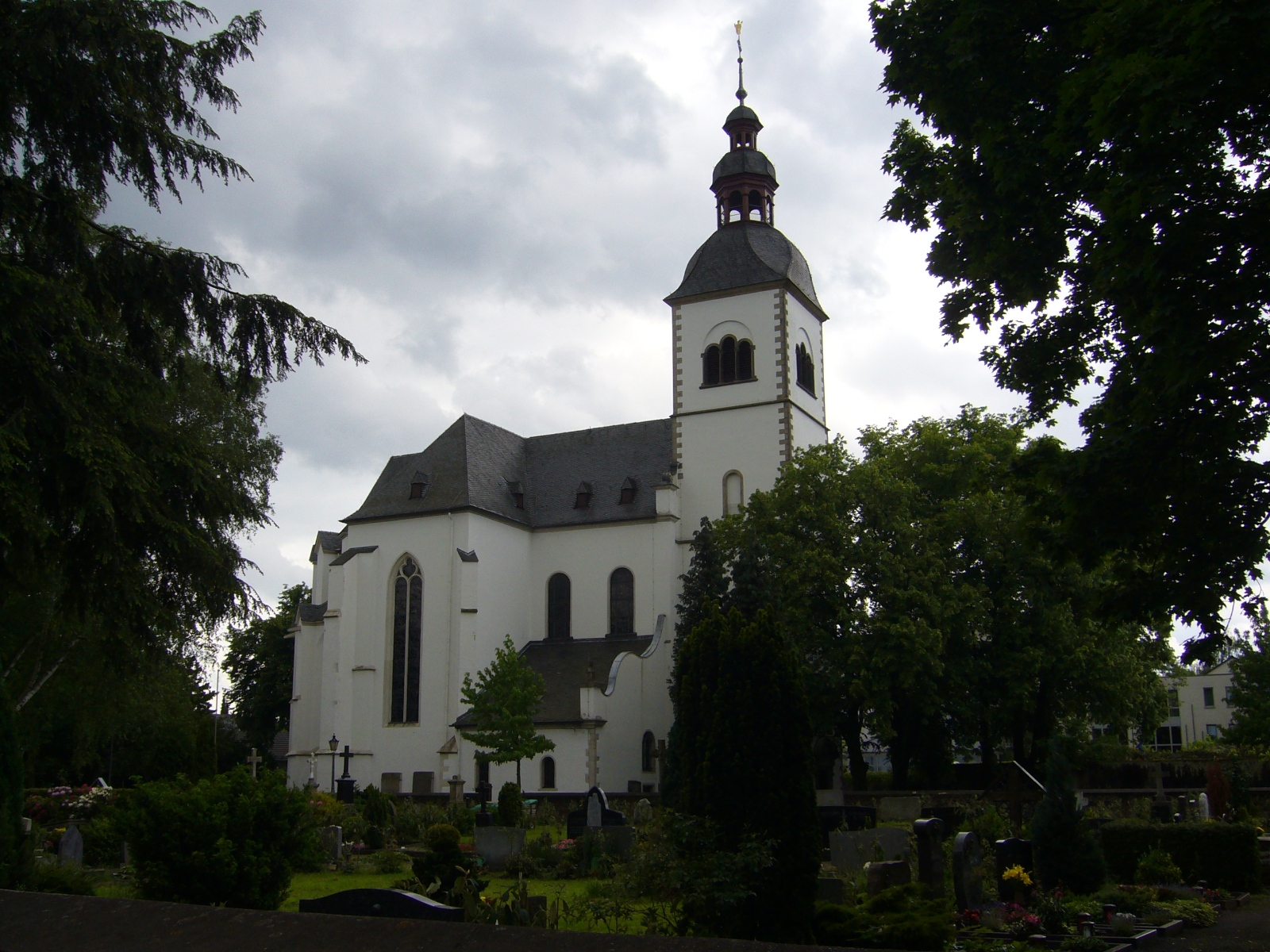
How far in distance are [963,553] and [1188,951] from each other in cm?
1879

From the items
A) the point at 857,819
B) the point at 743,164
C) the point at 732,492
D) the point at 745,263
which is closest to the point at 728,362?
the point at 745,263

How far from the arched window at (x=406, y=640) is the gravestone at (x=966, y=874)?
23134 millimetres

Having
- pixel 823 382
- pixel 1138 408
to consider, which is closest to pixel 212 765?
pixel 823 382

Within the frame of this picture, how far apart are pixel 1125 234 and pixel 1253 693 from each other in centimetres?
4246

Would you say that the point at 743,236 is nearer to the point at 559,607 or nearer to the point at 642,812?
the point at 559,607

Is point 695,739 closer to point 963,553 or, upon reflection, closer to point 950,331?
point 950,331

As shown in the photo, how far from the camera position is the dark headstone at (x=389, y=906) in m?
6.67

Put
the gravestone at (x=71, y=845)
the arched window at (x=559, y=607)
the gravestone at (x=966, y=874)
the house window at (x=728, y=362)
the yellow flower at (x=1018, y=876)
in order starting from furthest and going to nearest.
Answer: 1. the arched window at (x=559, y=607)
2. the house window at (x=728, y=362)
3. the gravestone at (x=71, y=845)
4. the yellow flower at (x=1018, y=876)
5. the gravestone at (x=966, y=874)

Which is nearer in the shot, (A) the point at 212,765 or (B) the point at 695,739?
(B) the point at 695,739

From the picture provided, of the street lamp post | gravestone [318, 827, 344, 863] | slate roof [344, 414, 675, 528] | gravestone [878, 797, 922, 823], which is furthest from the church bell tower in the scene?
gravestone [318, 827, 344, 863]

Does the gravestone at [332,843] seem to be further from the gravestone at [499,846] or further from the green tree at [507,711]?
the green tree at [507,711]

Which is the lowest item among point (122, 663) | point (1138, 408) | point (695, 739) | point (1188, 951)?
point (1188, 951)

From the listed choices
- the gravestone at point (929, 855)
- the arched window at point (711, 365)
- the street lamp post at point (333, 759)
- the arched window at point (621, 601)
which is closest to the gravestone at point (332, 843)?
the gravestone at point (929, 855)

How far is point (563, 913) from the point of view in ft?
34.1
